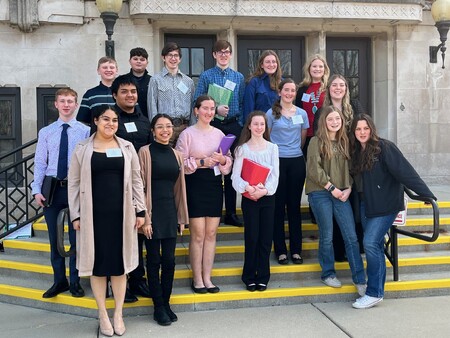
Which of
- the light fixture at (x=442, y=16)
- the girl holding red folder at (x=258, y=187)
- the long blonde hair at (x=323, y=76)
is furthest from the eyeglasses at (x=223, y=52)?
the light fixture at (x=442, y=16)

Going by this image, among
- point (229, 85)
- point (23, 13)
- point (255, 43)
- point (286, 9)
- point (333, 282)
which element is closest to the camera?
point (333, 282)

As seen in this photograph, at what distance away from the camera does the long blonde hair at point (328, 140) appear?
4.83 meters

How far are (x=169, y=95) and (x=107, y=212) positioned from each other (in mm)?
1563

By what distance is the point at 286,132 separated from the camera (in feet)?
16.9

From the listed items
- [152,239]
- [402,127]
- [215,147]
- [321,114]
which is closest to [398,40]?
[402,127]

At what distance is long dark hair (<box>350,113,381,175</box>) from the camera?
15.3ft

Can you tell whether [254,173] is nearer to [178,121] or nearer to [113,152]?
[178,121]

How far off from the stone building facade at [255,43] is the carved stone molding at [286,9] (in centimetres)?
2

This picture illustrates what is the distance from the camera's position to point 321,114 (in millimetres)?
4887

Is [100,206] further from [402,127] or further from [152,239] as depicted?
[402,127]

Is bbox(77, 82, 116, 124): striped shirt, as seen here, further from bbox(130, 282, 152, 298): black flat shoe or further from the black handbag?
bbox(130, 282, 152, 298): black flat shoe

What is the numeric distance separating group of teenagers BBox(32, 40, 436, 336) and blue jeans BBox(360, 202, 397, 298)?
1cm

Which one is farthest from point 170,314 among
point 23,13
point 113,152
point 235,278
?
point 23,13

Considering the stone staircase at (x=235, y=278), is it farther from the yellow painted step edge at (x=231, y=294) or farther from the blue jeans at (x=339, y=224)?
the blue jeans at (x=339, y=224)
